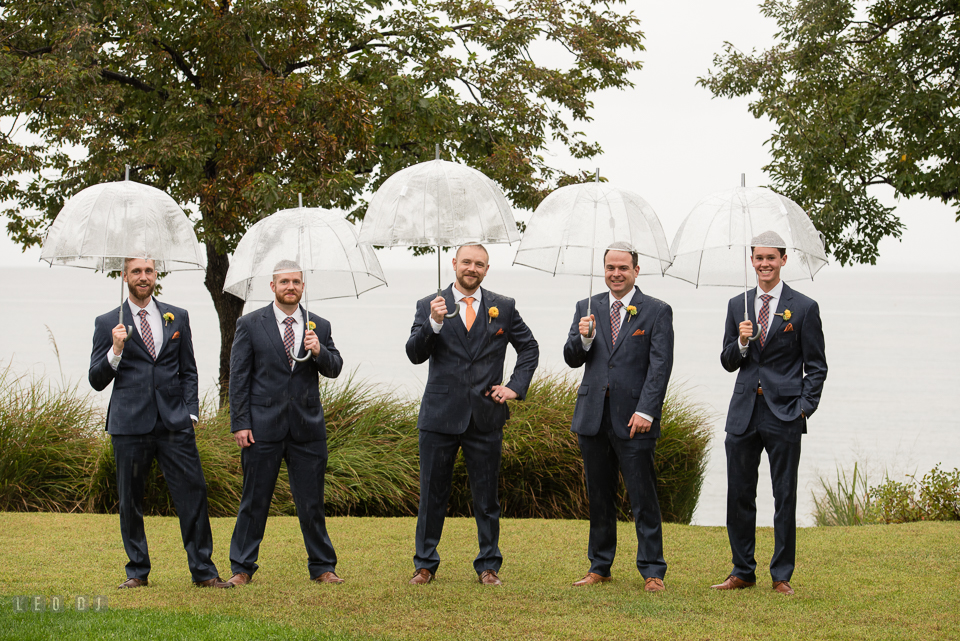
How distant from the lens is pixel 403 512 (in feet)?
34.3

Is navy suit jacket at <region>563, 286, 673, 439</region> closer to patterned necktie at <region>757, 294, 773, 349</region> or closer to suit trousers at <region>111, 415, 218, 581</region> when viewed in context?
patterned necktie at <region>757, 294, 773, 349</region>

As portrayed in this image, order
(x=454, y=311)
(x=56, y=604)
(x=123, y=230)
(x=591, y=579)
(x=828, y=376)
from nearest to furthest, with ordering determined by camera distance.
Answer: (x=56, y=604)
(x=123, y=230)
(x=454, y=311)
(x=591, y=579)
(x=828, y=376)

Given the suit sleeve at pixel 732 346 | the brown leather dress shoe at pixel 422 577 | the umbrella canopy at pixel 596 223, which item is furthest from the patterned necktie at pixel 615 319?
the brown leather dress shoe at pixel 422 577

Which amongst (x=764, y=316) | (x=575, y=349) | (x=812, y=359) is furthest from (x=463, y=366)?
(x=812, y=359)

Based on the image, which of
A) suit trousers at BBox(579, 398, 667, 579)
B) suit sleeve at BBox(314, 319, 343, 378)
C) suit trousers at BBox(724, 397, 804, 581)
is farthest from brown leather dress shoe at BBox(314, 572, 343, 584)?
suit trousers at BBox(724, 397, 804, 581)

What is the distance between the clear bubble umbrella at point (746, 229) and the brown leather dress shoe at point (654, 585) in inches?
64.1

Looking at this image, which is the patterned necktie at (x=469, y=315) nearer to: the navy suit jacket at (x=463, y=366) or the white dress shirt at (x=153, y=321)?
the navy suit jacket at (x=463, y=366)

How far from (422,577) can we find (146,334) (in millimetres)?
2310

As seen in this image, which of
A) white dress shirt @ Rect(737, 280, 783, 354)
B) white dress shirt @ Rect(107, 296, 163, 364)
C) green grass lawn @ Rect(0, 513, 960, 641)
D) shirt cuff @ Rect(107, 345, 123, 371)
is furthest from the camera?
white dress shirt @ Rect(737, 280, 783, 354)

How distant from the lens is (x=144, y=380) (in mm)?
5902

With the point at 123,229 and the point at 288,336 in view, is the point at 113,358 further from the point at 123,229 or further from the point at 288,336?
the point at 288,336

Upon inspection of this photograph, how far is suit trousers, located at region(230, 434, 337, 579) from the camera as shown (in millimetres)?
6121

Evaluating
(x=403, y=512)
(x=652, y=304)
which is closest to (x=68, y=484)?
(x=403, y=512)

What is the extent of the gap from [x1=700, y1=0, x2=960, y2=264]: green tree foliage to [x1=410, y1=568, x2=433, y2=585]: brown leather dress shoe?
7.37 meters
